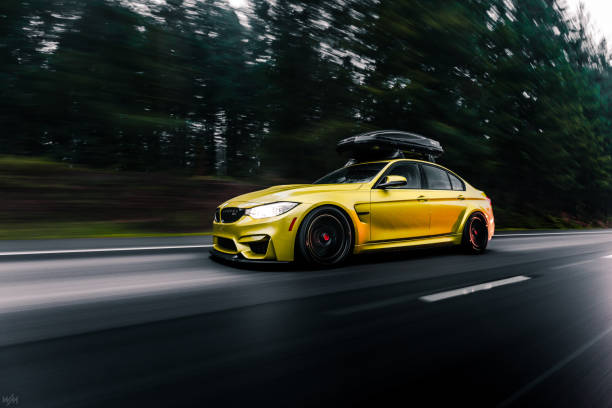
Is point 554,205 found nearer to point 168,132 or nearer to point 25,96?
point 168,132

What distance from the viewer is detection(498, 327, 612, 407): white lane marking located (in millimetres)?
1967

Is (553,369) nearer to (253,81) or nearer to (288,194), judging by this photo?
(288,194)

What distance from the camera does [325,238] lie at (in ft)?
16.7

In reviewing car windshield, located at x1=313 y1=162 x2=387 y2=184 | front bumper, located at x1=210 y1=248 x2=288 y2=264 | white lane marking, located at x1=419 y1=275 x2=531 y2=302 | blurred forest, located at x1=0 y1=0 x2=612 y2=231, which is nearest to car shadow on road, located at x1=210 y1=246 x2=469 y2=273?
front bumper, located at x1=210 y1=248 x2=288 y2=264

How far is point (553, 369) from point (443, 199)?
426 centimetres

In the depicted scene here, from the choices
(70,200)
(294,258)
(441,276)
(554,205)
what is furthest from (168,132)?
(554,205)

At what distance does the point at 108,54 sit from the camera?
11305 mm

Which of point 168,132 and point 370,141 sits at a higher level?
point 168,132

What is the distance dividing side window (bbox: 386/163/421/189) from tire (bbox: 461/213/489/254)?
113cm

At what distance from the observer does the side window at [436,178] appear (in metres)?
6.46

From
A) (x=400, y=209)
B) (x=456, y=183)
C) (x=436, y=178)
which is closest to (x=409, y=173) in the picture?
(x=436, y=178)

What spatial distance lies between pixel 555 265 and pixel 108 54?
11007mm

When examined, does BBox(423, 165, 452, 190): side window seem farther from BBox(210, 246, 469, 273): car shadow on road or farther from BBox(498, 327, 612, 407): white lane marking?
BBox(498, 327, 612, 407): white lane marking

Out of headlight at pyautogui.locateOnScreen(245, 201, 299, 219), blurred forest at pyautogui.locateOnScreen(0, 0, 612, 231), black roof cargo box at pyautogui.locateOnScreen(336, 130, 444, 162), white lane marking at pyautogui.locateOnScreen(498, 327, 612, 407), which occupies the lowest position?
white lane marking at pyautogui.locateOnScreen(498, 327, 612, 407)
